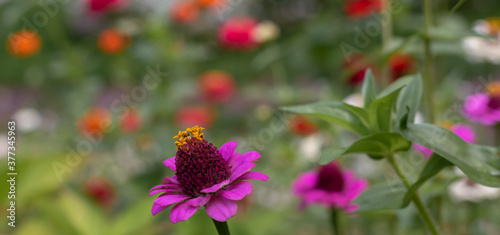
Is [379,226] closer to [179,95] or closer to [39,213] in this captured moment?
[179,95]

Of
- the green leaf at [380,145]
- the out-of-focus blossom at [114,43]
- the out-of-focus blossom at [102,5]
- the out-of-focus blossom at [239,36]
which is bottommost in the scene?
the green leaf at [380,145]

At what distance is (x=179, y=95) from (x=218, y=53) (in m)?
2.42

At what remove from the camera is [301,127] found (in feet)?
3.67

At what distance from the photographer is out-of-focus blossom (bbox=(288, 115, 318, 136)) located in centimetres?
109

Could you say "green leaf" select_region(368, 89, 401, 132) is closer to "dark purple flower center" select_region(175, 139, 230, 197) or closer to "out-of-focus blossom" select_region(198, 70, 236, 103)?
"dark purple flower center" select_region(175, 139, 230, 197)

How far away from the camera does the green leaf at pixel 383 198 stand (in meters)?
0.37

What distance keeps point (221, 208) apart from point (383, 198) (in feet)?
0.54

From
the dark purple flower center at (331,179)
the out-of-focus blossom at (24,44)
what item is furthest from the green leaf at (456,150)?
the out-of-focus blossom at (24,44)

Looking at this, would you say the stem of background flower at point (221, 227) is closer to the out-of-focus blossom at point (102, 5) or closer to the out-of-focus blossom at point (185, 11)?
the out-of-focus blossom at point (185, 11)

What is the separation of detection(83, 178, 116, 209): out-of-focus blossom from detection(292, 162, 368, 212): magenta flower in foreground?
0.72 metres

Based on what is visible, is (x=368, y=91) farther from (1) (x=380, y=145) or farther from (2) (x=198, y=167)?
(2) (x=198, y=167)

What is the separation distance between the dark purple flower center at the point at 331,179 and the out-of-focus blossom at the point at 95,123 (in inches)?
31.5

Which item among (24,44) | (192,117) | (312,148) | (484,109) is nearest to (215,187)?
(484,109)

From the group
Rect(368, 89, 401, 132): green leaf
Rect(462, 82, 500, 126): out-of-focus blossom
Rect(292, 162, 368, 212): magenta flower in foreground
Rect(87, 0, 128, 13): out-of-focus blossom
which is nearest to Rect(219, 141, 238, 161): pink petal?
Rect(368, 89, 401, 132): green leaf
